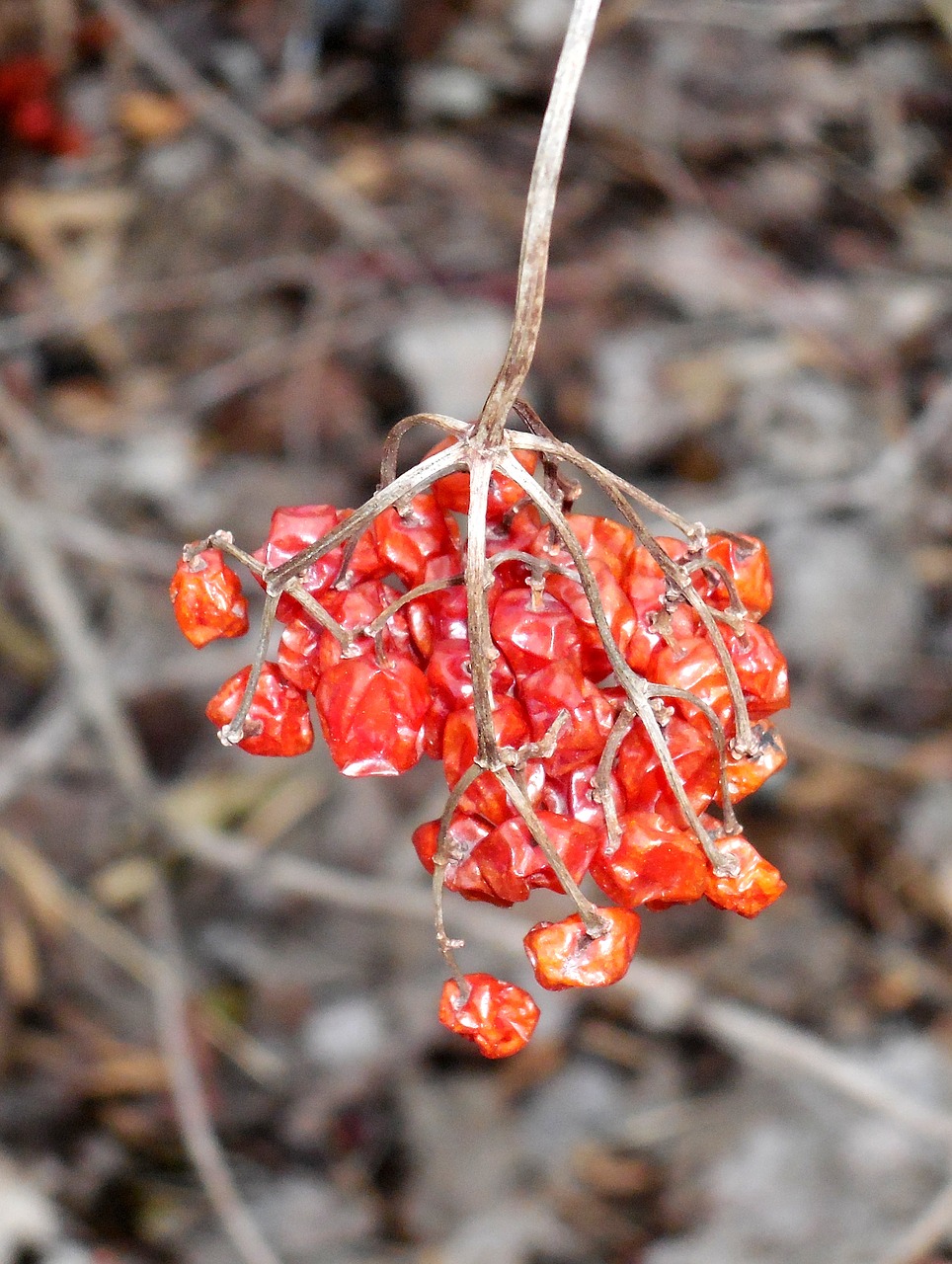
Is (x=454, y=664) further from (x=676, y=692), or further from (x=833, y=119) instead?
(x=833, y=119)

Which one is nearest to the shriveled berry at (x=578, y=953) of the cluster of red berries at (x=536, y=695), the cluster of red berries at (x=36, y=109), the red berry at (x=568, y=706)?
the cluster of red berries at (x=536, y=695)

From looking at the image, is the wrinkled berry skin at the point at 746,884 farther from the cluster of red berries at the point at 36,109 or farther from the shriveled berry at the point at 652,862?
the cluster of red berries at the point at 36,109

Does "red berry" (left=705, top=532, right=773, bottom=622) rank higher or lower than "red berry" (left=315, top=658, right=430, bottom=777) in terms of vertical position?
higher

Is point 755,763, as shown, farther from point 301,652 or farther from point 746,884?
point 301,652

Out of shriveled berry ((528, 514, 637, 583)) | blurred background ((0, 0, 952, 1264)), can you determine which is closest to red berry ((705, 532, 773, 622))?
shriveled berry ((528, 514, 637, 583))

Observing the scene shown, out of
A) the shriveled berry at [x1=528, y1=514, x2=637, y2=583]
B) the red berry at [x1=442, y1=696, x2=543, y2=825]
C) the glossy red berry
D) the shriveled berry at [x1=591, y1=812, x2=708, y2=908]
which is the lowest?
the shriveled berry at [x1=591, y1=812, x2=708, y2=908]

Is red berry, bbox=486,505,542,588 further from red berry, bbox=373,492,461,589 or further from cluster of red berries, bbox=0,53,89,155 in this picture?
cluster of red berries, bbox=0,53,89,155

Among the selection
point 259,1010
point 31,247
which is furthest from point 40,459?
point 259,1010
